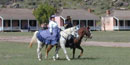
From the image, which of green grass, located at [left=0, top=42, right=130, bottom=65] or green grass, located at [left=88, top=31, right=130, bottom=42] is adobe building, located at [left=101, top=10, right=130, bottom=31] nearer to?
green grass, located at [left=88, top=31, right=130, bottom=42]

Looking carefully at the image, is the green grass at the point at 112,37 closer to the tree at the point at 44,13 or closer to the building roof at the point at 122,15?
the tree at the point at 44,13

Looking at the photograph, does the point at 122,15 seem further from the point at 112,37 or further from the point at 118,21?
the point at 112,37

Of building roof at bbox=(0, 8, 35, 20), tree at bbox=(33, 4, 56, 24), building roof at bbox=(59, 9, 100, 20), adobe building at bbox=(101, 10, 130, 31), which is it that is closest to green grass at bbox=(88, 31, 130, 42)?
tree at bbox=(33, 4, 56, 24)

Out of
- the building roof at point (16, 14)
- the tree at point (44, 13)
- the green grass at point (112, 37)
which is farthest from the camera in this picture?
the building roof at point (16, 14)

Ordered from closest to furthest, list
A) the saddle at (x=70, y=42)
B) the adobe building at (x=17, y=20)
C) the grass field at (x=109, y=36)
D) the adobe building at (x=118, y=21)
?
the saddle at (x=70, y=42)
the grass field at (x=109, y=36)
the adobe building at (x=17, y=20)
the adobe building at (x=118, y=21)

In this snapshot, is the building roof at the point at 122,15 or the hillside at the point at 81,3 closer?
the building roof at the point at 122,15

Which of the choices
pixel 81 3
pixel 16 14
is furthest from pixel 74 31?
pixel 81 3

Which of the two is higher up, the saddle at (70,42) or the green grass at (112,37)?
the saddle at (70,42)

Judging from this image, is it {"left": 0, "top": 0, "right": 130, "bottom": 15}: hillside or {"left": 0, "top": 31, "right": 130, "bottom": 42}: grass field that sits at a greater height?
{"left": 0, "top": 0, "right": 130, "bottom": 15}: hillside

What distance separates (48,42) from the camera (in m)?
20.7

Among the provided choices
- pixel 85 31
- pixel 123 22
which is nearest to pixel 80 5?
pixel 123 22

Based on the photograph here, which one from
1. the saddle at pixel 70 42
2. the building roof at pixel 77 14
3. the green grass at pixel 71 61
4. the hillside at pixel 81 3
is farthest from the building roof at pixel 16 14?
the saddle at pixel 70 42

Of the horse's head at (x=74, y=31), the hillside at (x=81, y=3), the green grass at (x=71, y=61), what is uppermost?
the hillside at (x=81, y=3)

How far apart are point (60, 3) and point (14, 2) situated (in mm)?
17180
